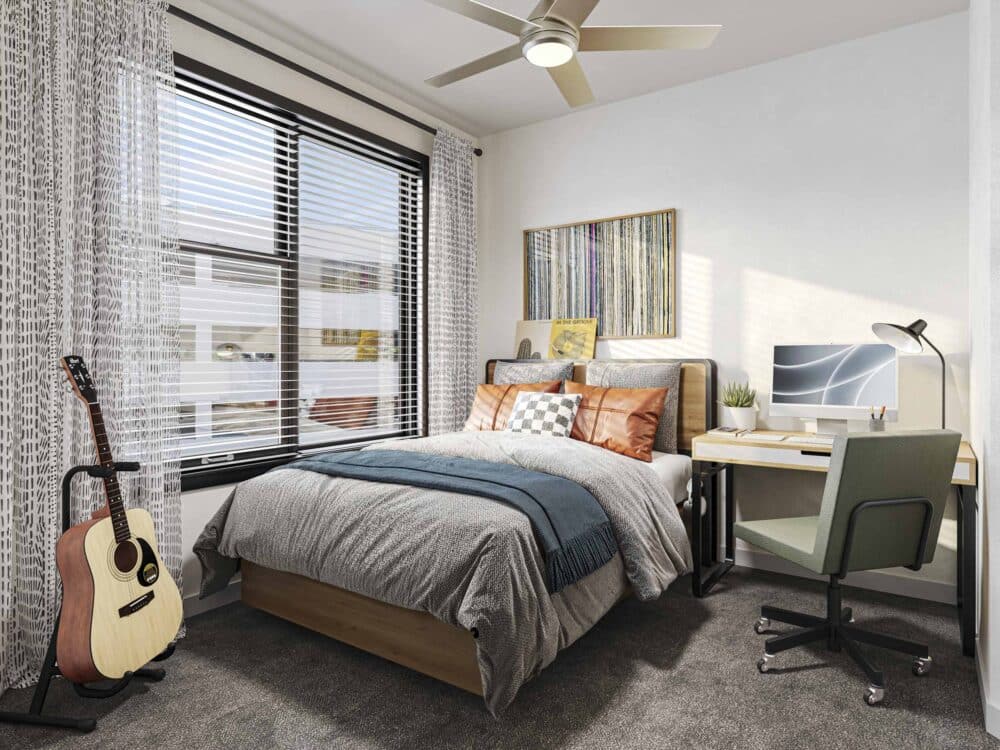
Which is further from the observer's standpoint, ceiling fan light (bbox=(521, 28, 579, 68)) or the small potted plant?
the small potted plant

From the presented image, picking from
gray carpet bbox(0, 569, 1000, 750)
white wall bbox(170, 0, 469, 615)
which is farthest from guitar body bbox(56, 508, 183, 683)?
white wall bbox(170, 0, 469, 615)

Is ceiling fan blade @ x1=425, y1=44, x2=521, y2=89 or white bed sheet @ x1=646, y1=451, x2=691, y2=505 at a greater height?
ceiling fan blade @ x1=425, y1=44, x2=521, y2=89

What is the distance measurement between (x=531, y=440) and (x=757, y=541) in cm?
110

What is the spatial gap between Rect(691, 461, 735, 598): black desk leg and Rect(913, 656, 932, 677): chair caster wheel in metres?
0.91

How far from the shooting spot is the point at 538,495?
221cm

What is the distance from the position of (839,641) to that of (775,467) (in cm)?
90

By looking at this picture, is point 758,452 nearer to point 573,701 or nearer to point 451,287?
point 573,701

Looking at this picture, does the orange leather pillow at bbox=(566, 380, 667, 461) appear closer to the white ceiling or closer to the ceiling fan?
the ceiling fan

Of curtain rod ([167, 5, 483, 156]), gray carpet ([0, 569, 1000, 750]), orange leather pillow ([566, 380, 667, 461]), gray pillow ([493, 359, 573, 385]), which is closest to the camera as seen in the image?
gray carpet ([0, 569, 1000, 750])

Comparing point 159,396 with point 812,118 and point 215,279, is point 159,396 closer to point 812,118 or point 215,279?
point 215,279

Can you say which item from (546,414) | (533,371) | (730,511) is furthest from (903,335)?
(533,371)

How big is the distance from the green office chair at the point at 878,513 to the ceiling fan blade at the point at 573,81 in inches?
67.5

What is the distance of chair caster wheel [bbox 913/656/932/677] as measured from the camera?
7.18ft

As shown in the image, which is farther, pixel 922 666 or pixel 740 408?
pixel 740 408
